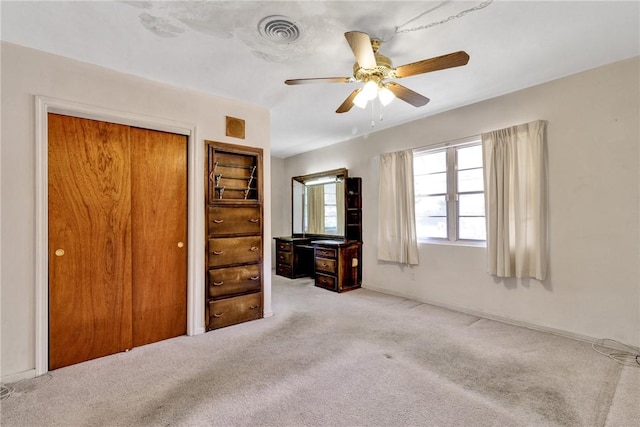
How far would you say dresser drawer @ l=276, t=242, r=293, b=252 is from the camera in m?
6.05

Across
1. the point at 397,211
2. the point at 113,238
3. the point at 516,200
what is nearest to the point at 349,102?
the point at 516,200

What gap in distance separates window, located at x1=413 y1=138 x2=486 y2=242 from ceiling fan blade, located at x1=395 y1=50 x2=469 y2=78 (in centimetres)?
209

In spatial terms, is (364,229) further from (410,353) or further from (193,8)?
(193,8)

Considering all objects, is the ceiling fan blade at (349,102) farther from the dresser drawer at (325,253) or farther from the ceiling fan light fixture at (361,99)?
the dresser drawer at (325,253)

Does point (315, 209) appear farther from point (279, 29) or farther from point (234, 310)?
point (279, 29)

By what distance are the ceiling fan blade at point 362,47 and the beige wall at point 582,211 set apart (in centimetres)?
233

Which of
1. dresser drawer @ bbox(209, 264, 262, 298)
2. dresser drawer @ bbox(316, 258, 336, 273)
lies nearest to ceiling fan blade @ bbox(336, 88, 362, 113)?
dresser drawer @ bbox(209, 264, 262, 298)

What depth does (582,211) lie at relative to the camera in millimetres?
2980

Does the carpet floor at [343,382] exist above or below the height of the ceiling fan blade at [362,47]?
below

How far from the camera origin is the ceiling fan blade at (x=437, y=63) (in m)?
1.88

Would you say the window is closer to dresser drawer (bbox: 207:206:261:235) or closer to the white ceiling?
the white ceiling

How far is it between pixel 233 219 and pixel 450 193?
2.87 m

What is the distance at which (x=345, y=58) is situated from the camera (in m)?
2.62

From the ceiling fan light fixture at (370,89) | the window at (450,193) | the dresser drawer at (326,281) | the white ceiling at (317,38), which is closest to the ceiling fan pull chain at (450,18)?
the white ceiling at (317,38)
